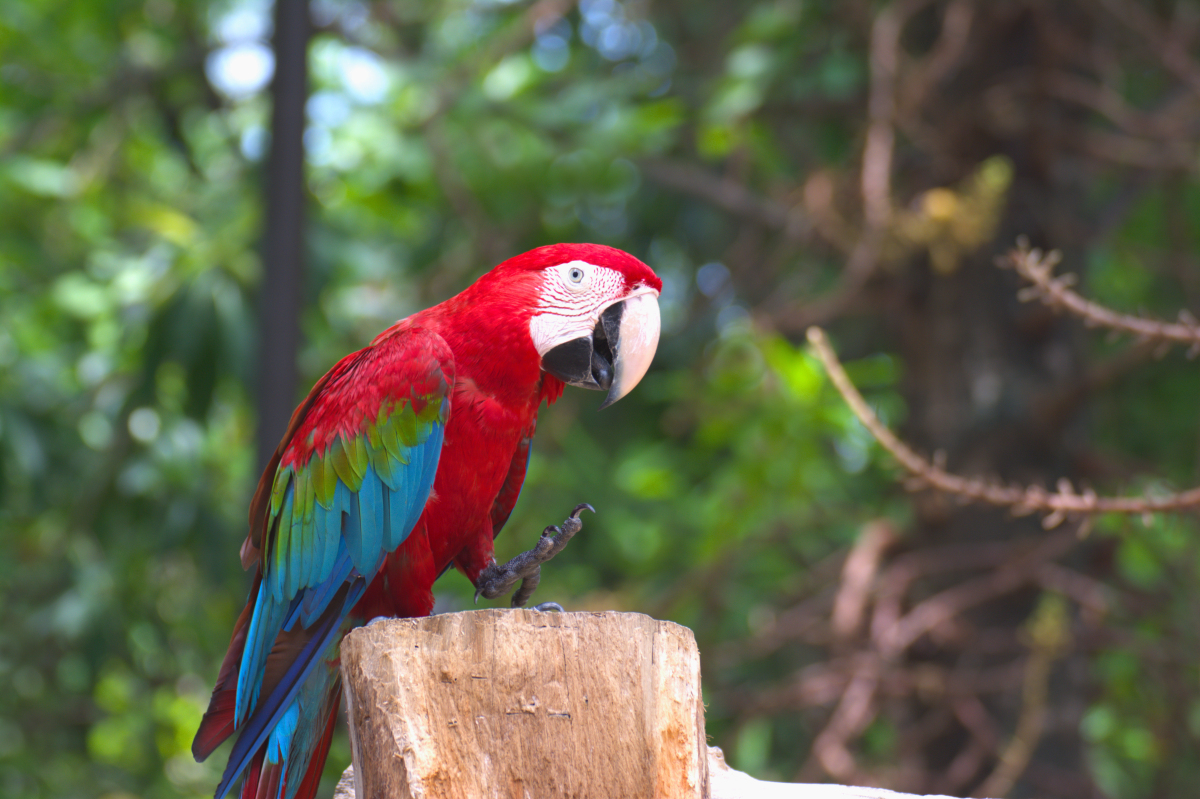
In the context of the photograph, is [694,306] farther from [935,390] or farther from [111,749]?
[111,749]

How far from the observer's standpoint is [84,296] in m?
4.35

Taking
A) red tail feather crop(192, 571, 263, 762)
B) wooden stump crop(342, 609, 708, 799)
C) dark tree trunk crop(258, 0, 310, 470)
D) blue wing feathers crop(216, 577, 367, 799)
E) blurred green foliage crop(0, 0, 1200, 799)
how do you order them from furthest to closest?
blurred green foliage crop(0, 0, 1200, 799)
dark tree trunk crop(258, 0, 310, 470)
red tail feather crop(192, 571, 263, 762)
blue wing feathers crop(216, 577, 367, 799)
wooden stump crop(342, 609, 708, 799)

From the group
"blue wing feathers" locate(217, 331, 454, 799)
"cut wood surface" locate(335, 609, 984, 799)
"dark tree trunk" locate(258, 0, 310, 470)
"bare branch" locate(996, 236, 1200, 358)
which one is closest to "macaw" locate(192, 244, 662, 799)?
"blue wing feathers" locate(217, 331, 454, 799)

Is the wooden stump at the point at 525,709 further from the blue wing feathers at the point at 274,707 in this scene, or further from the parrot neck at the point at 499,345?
the parrot neck at the point at 499,345

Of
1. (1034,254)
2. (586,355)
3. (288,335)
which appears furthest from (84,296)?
(1034,254)

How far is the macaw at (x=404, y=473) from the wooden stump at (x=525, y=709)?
0.49 meters

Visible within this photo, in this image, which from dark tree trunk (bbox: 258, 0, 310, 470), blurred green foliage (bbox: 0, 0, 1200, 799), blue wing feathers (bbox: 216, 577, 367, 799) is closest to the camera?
blue wing feathers (bbox: 216, 577, 367, 799)

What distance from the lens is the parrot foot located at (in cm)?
207

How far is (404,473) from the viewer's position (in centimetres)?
218

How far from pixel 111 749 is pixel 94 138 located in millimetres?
3728

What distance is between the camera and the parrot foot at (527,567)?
2066 mm

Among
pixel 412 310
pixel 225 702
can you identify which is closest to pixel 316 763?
pixel 225 702

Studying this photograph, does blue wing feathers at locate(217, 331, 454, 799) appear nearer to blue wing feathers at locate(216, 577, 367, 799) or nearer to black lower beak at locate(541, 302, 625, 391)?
blue wing feathers at locate(216, 577, 367, 799)

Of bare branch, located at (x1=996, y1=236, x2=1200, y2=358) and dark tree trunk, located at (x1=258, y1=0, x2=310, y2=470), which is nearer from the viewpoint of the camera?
bare branch, located at (x1=996, y1=236, x2=1200, y2=358)
